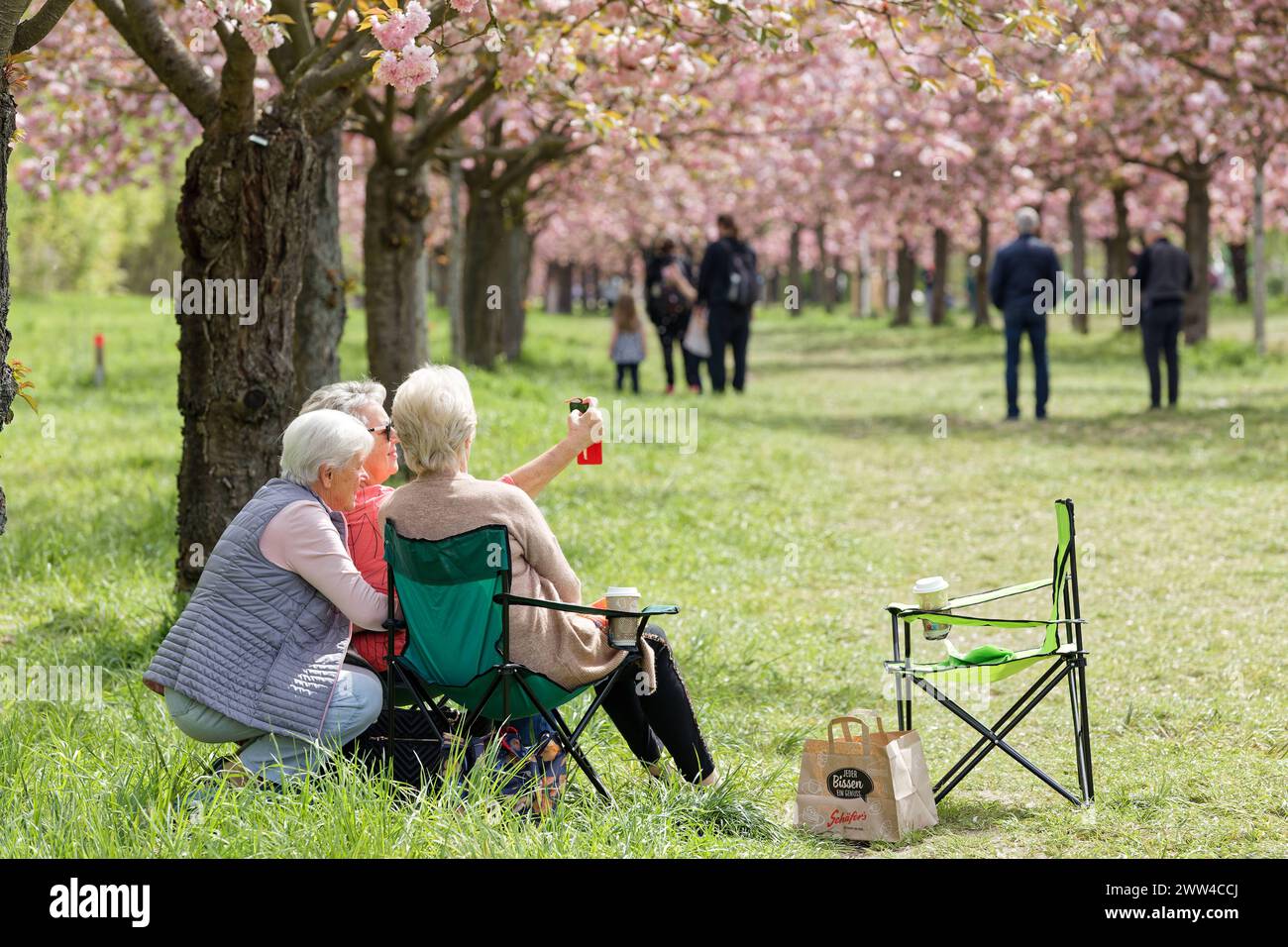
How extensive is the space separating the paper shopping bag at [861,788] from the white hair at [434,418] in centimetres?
132

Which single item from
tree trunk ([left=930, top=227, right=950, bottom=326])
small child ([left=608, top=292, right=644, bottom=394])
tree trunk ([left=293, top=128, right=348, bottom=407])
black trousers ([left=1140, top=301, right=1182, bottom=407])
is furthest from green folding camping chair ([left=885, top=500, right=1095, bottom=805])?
tree trunk ([left=930, top=227, right=950, bottom=326])

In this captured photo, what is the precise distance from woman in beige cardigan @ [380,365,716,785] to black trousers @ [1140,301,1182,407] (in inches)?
491

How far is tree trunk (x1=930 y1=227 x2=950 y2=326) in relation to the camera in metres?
37.6

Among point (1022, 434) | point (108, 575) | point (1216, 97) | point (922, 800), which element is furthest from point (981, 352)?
point (922, 800)

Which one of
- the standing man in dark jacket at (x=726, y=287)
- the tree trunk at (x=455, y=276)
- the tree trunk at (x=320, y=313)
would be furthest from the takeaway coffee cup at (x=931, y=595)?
the standing man in dark jacket at (x=726, y=287)

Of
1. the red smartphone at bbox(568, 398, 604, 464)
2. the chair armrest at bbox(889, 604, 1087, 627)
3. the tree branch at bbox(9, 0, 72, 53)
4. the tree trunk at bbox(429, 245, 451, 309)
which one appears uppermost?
the tree trunk at bbox(429, 245, 451, 309)

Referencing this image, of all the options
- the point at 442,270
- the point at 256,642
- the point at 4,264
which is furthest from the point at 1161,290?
the point at 442,270

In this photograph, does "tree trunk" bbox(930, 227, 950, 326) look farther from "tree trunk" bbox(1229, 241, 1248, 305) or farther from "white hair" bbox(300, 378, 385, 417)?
"white hair" bbox(300, 378, 385, 417)

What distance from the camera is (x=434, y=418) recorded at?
15.3ft

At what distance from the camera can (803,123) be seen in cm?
1919

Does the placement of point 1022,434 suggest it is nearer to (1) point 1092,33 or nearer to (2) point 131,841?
(1) point 1092,33

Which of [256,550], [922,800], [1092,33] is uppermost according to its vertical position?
[1092,33]
